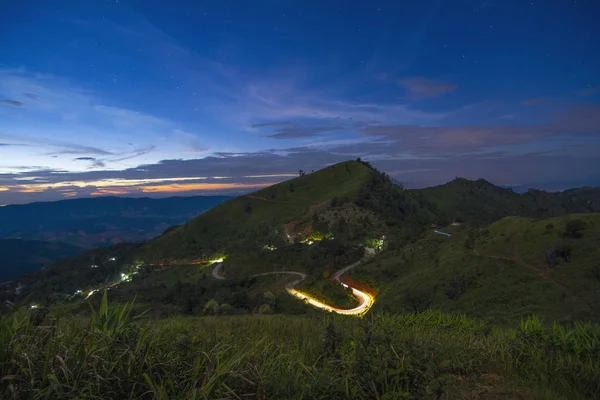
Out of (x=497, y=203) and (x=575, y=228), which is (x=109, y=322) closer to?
(x=575, y=228)

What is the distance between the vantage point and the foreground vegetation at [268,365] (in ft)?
10.5

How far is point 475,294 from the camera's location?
1398 inches

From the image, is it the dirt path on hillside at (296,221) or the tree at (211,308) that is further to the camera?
the dirt path on hillside at (296,221)

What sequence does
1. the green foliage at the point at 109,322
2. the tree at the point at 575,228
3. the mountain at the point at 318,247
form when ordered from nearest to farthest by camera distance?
the green foliage at the point at 109,322, the tree at the point at 575,228, the mountain at the point at 318,247

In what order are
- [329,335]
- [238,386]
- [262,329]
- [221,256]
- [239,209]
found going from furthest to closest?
1. [239,209]
2. [221,256]
3. [262,329]
4. [329,335]
5. [238,386]

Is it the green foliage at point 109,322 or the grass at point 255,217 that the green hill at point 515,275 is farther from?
the grass at point 255,217

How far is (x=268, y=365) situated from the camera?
4004 mm

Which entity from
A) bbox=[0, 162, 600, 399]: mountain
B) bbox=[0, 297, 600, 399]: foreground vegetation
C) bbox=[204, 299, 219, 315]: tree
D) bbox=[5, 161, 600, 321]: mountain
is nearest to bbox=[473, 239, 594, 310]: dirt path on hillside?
bbox=[0, 162, 600, 399]: mountain

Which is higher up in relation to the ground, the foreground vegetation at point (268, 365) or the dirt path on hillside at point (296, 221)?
the foreground vegetation at point (268, 365)

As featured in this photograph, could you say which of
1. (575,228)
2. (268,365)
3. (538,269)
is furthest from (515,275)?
(268,365)

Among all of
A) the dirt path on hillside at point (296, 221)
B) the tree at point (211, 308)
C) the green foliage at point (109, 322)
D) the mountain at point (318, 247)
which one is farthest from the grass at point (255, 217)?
the green foliage at point (109, 322)

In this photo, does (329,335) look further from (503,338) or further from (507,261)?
(507,261)

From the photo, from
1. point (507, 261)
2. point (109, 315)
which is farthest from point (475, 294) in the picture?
point (109, 315)

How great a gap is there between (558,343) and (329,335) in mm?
3946
